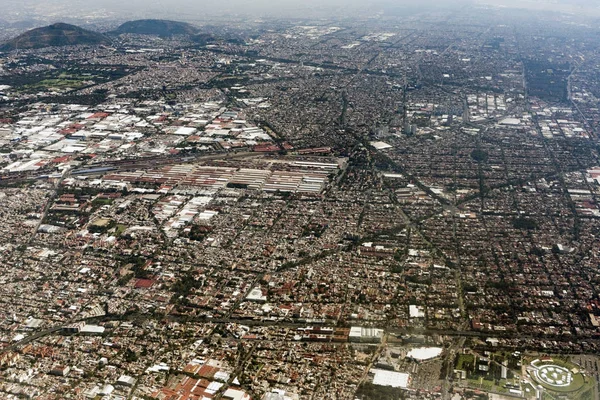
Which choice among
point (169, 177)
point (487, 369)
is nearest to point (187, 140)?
point (169, 177)

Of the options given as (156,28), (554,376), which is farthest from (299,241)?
(156,28)

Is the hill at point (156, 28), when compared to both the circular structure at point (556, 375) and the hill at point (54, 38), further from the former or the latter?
the circular structure at point (556, 375)

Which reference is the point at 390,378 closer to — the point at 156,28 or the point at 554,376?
the point at 554,376

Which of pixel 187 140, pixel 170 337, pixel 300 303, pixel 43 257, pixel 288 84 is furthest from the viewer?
pixel 288 84

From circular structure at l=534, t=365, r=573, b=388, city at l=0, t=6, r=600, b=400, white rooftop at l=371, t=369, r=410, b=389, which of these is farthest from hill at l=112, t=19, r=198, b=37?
circular structure at l=534, t=365, r=573, b=388

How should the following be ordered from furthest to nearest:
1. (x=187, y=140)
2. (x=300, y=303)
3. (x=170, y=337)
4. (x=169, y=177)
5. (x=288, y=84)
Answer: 1. (x=288, y=84)
2. (x=187, y=140)
3. (x=169, y=177)
4. (x=300, y=303)
5. (x=170, y=337)

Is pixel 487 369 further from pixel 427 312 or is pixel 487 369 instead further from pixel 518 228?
pixel 518 228
